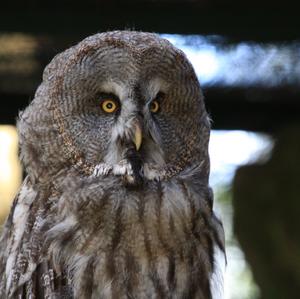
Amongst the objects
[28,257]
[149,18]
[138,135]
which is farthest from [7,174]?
[138,135]

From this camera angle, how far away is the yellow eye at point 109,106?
136 inches

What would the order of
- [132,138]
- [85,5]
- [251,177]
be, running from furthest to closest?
[251,177] → [85,5] → [132,138]

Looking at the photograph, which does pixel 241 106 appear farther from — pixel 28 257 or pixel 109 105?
pixel 28 257

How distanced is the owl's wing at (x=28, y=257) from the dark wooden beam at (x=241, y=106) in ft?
3.84

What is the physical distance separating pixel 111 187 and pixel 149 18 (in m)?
1.14

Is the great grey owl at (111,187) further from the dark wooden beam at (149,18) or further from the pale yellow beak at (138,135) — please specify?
the dark wooden beam at (149,18)

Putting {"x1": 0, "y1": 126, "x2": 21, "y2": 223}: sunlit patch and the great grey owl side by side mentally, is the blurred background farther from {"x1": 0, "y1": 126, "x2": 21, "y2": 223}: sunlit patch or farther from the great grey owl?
Answer: the great grey owl

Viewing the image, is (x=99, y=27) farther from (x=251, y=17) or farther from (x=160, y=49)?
(x=160, y=49)

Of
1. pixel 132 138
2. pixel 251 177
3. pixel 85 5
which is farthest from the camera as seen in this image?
pixel 251 177

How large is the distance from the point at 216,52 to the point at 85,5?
0.56 metres

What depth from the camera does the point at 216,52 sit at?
4594mm

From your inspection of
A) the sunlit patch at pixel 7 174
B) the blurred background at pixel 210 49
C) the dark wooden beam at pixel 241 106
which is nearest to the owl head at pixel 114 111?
the blurred background at pixel 210 49

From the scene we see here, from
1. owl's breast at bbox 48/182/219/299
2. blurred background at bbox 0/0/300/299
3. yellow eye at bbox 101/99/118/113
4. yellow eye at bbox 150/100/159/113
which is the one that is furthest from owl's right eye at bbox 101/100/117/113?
blurred background at bbox 0/0/300/299

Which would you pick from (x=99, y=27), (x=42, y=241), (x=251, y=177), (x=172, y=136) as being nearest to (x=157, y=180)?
(x=172, y=136)
